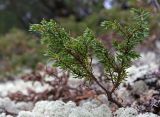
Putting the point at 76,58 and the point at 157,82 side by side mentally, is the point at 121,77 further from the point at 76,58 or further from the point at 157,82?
the point at 157,82

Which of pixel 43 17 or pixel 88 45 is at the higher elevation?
pixel 43 17

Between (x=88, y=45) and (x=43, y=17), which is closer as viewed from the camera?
(x=88, y=45)

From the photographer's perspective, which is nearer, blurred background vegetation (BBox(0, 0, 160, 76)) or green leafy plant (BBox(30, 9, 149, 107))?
green leafy plant (BBox(30, 9, 149, 107))

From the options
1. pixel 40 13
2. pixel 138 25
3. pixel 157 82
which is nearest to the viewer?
pixel 138 25

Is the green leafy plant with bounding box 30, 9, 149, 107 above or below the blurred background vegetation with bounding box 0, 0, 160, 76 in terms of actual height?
below

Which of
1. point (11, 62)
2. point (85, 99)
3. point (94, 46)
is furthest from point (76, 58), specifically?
point (11, 62)
